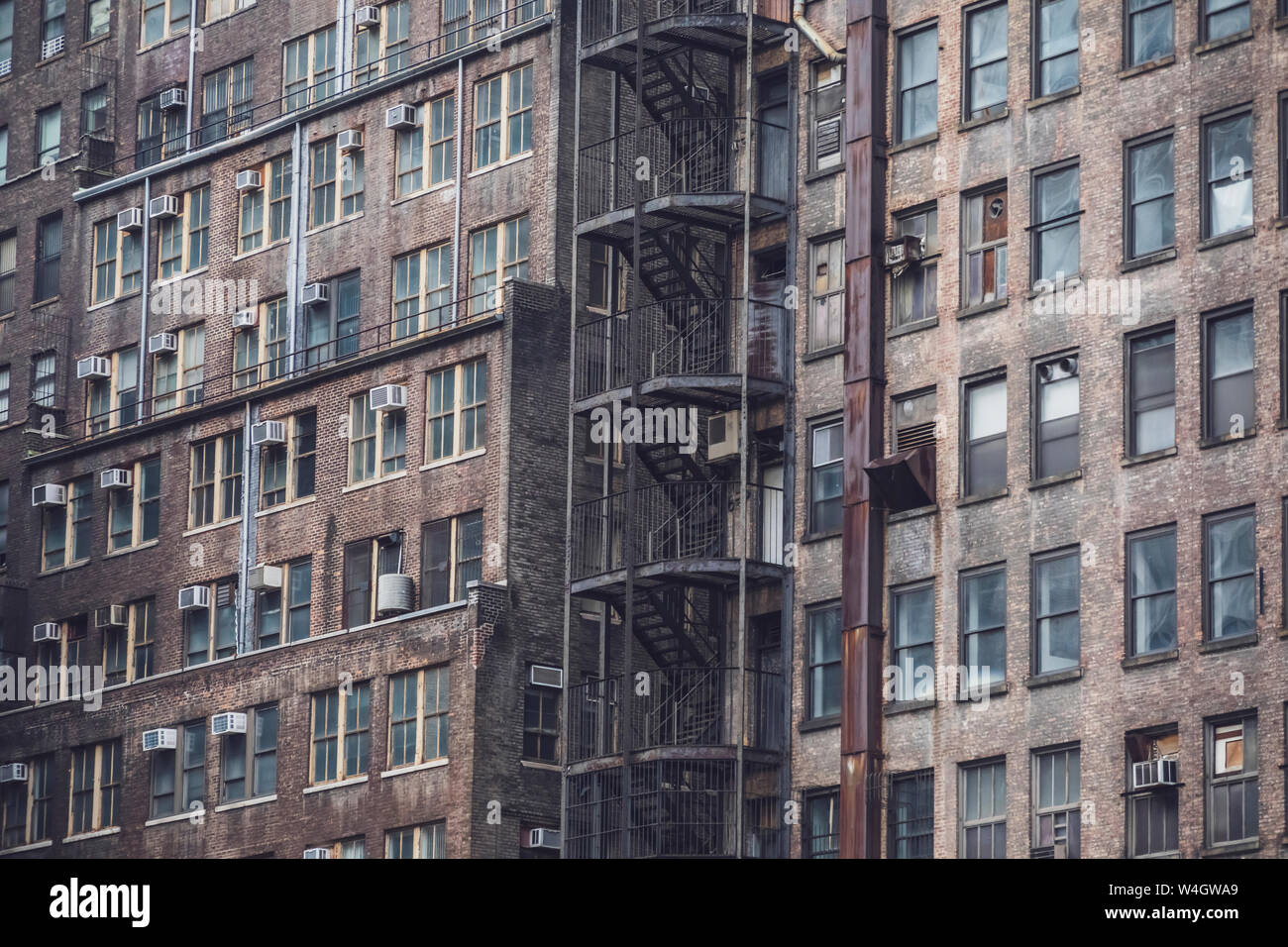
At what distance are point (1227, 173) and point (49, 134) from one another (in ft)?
143

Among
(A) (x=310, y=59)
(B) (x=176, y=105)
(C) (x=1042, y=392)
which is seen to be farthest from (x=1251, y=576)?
(B) (x=176, y=105)

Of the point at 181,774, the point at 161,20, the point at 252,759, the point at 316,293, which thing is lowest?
the point at 181,774

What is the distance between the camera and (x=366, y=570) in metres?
67.1

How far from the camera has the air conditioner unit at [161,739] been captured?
6981 cm

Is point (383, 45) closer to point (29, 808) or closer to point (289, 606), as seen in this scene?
point (289, 606)

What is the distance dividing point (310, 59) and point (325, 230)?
6.07 m

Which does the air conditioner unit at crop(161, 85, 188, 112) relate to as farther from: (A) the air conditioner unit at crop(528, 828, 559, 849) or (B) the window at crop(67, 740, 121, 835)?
(A) the air conditioner unit at crop(528, 828, 559, 849)

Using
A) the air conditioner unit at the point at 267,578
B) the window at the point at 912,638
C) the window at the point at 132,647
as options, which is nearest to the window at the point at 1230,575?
the window at the point at 912,638

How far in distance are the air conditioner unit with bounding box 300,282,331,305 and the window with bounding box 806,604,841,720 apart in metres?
19.9

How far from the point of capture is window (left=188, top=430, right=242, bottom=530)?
236 ft

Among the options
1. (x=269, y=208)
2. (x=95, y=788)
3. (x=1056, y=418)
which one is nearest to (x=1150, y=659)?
(x=1056, y=418)

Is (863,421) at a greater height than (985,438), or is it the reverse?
(863,421)

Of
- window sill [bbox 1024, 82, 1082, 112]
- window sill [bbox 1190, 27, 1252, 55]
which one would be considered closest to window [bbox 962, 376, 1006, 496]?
window sill [bbox 1024, 82, 1082, 112]
